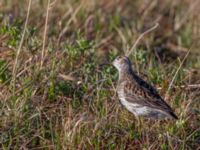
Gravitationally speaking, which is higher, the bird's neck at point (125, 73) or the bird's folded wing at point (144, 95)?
the bird's neck at point (125, 73)

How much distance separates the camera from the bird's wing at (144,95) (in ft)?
24.4

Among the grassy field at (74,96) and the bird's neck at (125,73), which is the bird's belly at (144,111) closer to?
the grassy field at (74,96)

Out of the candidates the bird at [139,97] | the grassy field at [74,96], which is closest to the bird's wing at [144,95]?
the bird at [139,97]

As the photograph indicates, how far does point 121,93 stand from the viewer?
7.83m

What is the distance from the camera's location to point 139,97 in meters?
7.71

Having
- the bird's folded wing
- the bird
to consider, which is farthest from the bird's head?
the bird's folded wing

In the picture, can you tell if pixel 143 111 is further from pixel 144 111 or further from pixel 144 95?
pixel 144 95

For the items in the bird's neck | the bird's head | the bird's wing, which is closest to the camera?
the bird's wing

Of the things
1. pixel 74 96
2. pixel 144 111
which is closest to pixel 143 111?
pixel 144 111

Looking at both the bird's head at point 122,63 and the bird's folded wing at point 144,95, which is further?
the bird's head at point 122,63

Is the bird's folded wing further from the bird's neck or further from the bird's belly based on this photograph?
the bird's neck

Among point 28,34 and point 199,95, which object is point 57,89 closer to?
point 28,34

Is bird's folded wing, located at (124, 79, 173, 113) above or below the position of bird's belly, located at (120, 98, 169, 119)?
above

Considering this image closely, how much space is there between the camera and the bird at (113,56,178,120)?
7.45 m
